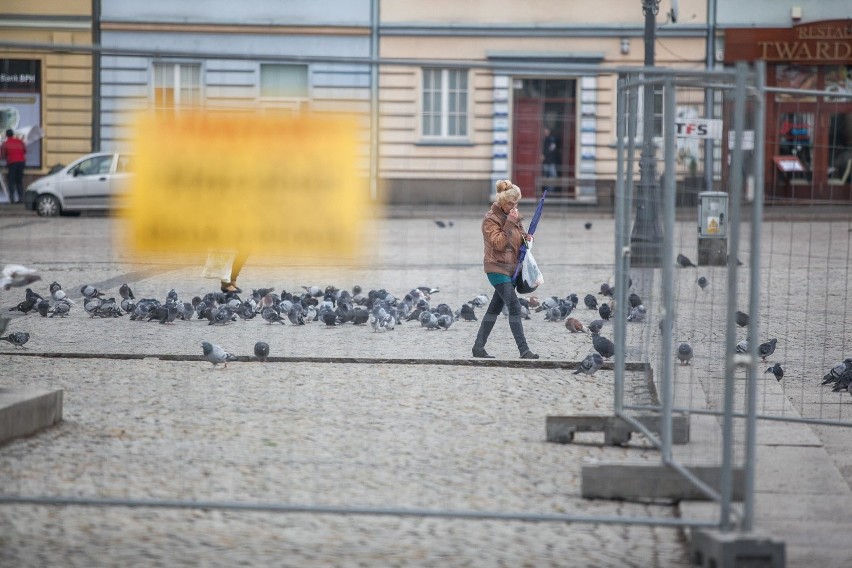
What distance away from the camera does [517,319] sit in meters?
11.3

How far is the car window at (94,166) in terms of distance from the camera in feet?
23.1

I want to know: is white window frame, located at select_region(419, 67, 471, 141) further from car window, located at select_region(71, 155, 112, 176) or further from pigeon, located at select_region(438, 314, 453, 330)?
pigeon, located at select_region(438, 314, 453, 330)

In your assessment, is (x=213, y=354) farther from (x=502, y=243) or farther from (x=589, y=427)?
(x=589, y=427)

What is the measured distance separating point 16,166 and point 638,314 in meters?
3.90

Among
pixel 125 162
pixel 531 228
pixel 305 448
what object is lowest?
pixel 305 448

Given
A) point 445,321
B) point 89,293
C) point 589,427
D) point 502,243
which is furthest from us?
point 89,293

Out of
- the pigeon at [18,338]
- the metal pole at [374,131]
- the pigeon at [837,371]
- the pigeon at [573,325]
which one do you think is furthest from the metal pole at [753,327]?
the pigeon at [573,325]

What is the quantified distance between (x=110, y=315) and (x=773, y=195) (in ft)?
22.4

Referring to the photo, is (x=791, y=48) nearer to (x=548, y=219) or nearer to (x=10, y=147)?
(x=548, y=219)

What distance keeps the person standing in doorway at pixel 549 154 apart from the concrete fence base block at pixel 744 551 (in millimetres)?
2794

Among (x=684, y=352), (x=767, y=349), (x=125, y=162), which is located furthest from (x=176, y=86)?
(x=767, y=349)

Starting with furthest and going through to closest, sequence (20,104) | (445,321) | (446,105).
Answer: (445,321), (446,105), (20,104)

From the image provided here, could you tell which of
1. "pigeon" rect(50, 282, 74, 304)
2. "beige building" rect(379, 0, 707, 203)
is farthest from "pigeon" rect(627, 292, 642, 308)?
"pigeon" rect(50, 282, 74, 304)

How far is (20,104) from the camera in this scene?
6.44 meters
